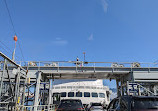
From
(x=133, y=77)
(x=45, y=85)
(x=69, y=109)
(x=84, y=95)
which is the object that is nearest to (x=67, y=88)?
(x=84, y=95)

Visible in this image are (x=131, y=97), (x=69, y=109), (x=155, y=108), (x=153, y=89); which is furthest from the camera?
(x=153, y=89)

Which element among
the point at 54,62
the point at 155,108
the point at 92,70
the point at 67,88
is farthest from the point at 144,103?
the point at 67,88

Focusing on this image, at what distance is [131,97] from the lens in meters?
4.82

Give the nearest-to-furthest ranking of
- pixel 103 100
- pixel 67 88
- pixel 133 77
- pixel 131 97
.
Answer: pixel 131 97 < pixel 133 77 < pixel 103 100 < pixel 67 88

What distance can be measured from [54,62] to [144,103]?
1543 centimetres

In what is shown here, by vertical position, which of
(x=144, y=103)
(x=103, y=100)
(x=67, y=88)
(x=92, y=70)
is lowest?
(x=103, y=100)

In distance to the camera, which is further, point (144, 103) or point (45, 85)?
point (45, 85)

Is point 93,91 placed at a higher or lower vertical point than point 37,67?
lower

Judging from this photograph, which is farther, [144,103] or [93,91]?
[93,91]

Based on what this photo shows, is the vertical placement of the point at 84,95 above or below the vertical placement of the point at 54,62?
below

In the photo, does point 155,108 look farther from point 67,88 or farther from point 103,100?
point 67,88

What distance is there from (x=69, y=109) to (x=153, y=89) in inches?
595

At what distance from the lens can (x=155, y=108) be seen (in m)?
4.41

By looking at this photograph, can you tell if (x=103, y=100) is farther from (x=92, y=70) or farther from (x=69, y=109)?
(x=69, y=109)
